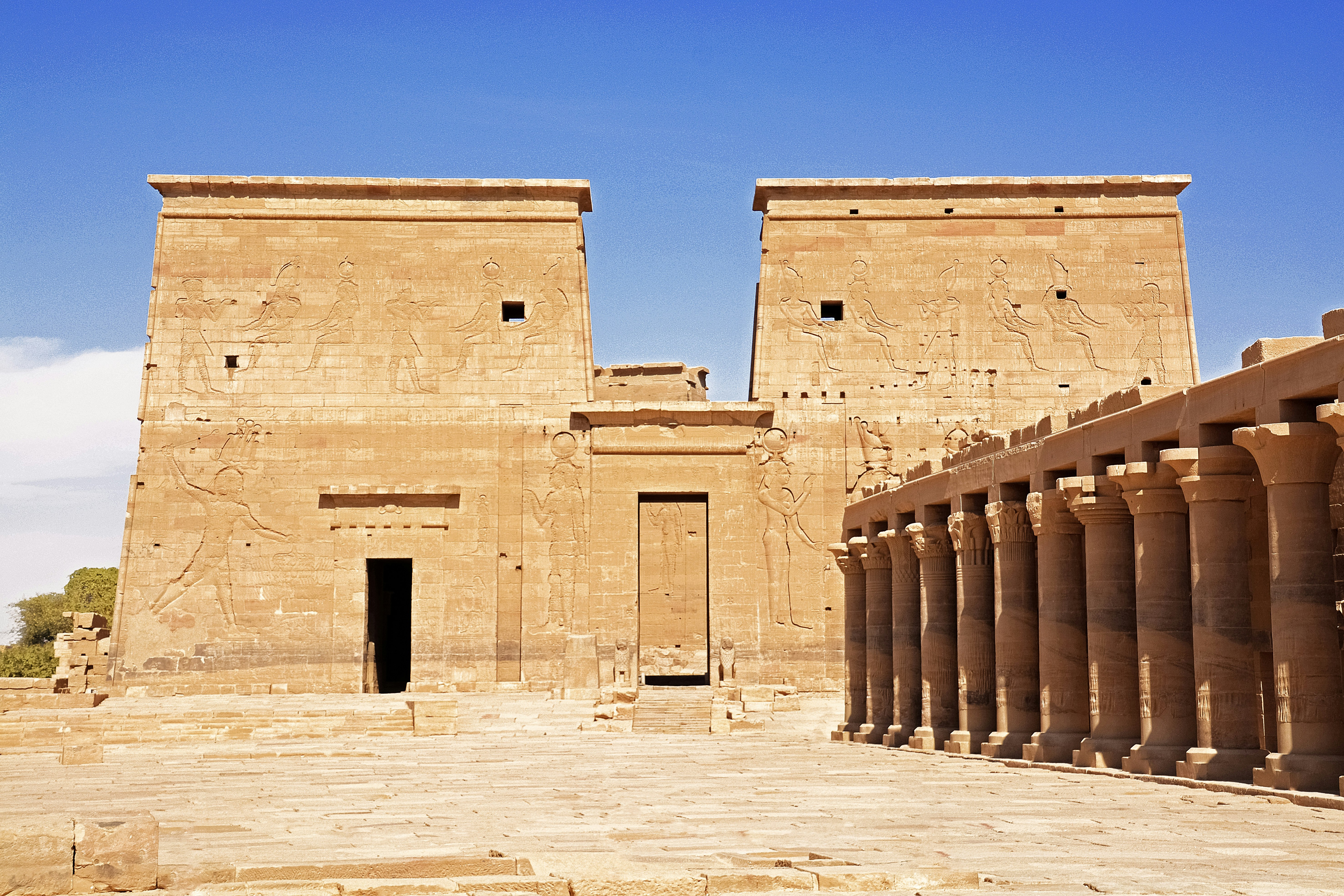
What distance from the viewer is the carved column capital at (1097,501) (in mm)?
13242

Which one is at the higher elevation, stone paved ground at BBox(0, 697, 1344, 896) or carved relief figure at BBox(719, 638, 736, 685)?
carved relief figure at BBox(719, 638, 736, 685)

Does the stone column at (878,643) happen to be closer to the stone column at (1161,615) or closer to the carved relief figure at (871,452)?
the stone column at (1161,615)

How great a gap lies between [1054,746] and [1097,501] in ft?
8.98

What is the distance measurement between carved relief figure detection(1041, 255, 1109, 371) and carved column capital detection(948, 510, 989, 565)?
1487 cm

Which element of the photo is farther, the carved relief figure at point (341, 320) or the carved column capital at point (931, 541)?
the carved relief figure at point (341, 320)

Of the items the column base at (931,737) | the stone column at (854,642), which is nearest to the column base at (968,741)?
the column base at (931,737)

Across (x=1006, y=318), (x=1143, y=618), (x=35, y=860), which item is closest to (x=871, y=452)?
(x=1006, y=318)

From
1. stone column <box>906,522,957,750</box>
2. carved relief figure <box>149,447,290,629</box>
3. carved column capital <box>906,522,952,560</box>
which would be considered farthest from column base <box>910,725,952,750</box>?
carved relief figure <box>149,447,290,629</box>

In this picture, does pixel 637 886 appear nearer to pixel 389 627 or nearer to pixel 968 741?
pixel 968 741

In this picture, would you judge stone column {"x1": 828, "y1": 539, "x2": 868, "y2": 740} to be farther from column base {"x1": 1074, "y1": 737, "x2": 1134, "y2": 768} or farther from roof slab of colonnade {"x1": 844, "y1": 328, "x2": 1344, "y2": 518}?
column base {"x1": 1074, "y1": 737, "x2": 1134, "y2": 768}

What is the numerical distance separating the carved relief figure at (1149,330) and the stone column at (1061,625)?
658 inches

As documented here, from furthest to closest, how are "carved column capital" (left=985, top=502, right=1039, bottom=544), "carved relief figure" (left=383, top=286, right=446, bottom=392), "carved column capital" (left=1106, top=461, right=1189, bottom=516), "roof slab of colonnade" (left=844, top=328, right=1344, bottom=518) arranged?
1. "carved relief figure" (left=383, top=286, right=446, bottom=392)
2. "carved column capital" (left=985, top=502, right=1039, bottom=544)
3. "carved column capital" (left=1106, top=461, right=1189, bottom=516)
4. "roof slab of colonnade" (left=844, top=328, right=1344, bottom=518)

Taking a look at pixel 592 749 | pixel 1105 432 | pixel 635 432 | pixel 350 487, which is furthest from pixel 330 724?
pixel 1105 432

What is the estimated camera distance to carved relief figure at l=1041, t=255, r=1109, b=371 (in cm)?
3020
